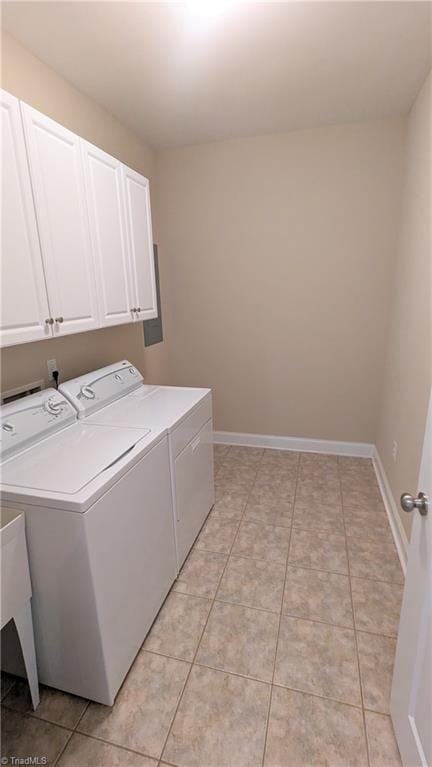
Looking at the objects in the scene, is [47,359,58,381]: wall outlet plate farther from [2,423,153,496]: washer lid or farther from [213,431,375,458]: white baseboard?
[213,431,375,458]: white baseboard

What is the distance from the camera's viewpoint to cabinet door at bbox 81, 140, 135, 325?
68.8 inches

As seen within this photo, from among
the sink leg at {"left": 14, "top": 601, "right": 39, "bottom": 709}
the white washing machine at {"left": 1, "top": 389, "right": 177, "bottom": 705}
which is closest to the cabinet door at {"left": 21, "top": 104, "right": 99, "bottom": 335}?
the white washing machine at {"left": 1, "top": 389, "right": 177, "bottom": 705}

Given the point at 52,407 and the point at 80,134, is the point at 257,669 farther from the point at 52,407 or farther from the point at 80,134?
the point at 80,134

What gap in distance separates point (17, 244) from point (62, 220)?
30cm

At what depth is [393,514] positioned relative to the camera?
2.25m

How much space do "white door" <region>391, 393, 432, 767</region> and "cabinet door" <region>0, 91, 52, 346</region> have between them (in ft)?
4.82

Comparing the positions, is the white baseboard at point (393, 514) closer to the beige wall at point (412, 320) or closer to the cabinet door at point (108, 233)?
the beige wall at point (412, 320)

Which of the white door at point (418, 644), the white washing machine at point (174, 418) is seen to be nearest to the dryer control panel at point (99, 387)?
the white washing machine at point (174, 418)

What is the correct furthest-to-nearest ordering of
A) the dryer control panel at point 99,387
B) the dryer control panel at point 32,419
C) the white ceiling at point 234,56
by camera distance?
the dryer control panel at point 99,387
the white ceiling at point 234,56
the dryer control panel at point 32,419

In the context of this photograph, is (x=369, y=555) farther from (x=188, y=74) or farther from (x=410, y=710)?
(x=188, y=74)

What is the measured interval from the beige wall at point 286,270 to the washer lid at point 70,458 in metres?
1.83

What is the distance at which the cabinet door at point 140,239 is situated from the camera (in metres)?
2.08

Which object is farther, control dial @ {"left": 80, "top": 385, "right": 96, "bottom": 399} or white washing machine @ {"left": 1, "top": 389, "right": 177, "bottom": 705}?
control dial @ {"left": 80, "top": 385, "right": 96, "bottom": 399}

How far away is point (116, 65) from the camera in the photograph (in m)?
1.87
